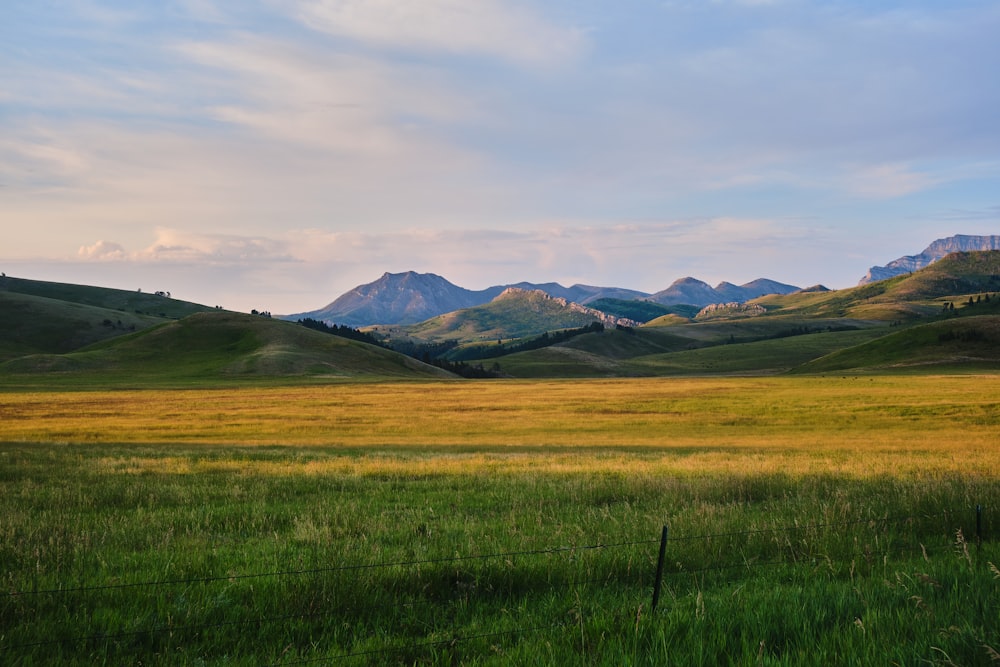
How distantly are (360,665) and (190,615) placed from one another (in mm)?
2354

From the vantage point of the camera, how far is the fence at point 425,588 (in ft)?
19.7

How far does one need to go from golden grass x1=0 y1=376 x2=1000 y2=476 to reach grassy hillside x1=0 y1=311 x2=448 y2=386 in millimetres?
58641

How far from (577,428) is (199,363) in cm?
15295

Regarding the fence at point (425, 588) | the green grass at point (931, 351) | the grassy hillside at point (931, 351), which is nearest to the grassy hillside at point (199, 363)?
the grassy hillside at point (931, 351)

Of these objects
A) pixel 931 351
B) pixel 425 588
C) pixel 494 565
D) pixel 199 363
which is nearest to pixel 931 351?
pixel 931 351

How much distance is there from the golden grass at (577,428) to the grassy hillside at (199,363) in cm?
5864

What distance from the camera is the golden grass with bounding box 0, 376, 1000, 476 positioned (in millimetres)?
23812

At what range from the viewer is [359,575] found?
24.7ft

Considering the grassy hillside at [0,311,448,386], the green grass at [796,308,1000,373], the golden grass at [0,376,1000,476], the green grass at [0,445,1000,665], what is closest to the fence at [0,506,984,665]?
the green grass at [0,445,1000,665]

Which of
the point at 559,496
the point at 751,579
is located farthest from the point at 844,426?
the point at 751,579

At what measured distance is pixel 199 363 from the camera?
175 metres

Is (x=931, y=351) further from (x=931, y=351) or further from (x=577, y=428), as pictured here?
(x=577, y=428)

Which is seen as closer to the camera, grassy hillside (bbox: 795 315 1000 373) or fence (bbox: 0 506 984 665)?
fence (bbox: 0 506 984 665)

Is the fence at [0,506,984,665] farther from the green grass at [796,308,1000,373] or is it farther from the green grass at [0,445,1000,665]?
the green grass at [796,308,1000,373]
